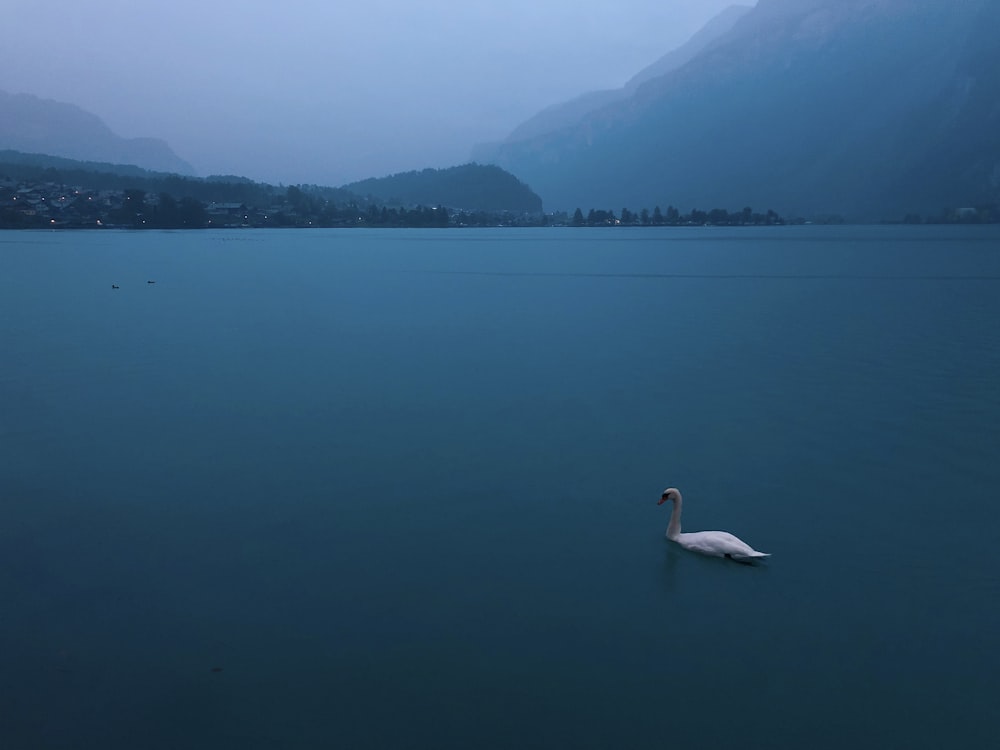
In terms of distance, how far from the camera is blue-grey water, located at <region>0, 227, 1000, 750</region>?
7.23 metres

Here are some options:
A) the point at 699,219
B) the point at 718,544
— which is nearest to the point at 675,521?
the point at 718,544

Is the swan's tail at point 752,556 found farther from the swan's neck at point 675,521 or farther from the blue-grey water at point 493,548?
the swan's neck at point 675,521

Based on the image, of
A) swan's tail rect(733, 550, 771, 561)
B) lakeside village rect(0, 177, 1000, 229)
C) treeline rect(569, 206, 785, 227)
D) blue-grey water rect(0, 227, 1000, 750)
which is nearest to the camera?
blue-grey water rect(0, 227, 1000, 750)

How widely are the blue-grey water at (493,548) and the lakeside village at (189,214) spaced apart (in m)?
134

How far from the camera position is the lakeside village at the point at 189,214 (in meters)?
138

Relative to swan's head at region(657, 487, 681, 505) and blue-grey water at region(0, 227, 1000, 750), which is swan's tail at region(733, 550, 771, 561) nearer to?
blue-grey water at region(0, 227, 1000, 750)

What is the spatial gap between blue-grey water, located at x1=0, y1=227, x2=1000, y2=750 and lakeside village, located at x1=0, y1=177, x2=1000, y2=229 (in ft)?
441

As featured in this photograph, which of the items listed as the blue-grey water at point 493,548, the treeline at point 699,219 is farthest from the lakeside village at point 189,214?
the blue-grey water at point 493,548

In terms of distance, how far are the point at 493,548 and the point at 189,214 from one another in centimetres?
16035

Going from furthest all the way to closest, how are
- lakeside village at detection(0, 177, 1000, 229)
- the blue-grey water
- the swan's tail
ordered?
1. lakeside village at detection(0, 177, 1000, 229)
2. the swan's tail
3. the blue-grey water

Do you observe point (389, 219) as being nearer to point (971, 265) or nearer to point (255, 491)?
point (971, 265)

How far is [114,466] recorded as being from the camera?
13.3 metres

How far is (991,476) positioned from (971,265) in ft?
160

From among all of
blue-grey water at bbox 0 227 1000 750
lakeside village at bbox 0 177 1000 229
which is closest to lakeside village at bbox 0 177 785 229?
lakeside village at bbox 0 177 1000 229
